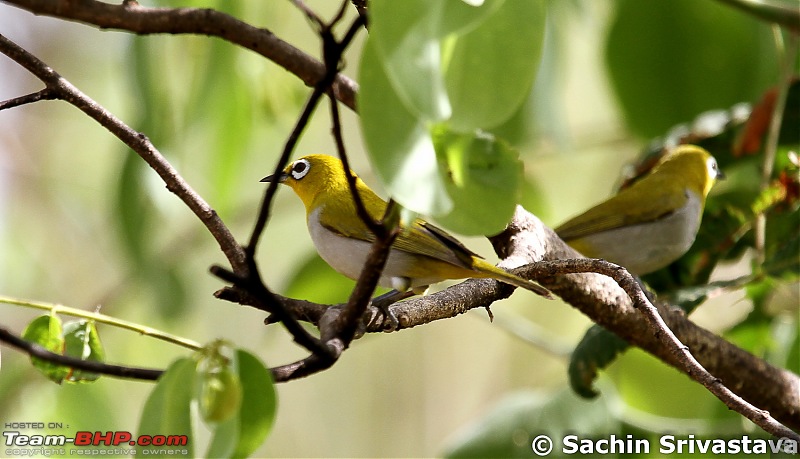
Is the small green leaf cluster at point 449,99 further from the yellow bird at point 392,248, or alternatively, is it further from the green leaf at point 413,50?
the yellow bird at point 392,248

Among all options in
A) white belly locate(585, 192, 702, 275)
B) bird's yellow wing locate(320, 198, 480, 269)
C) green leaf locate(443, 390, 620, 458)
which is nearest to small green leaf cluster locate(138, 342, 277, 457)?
bird's yellow wing locate(320, 198, 480, 269)

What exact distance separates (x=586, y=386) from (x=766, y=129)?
1035 millimetres

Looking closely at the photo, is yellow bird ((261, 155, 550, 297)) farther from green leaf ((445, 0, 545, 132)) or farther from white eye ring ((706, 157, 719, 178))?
white eye ring ((706, 157, 719, 178))

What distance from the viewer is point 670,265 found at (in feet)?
8.71

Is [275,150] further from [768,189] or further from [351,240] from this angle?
[768,189]

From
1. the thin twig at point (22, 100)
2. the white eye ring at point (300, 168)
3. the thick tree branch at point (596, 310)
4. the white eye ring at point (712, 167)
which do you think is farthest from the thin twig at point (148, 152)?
the white eye ring at point (712, 167)

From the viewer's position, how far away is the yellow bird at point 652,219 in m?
2.71

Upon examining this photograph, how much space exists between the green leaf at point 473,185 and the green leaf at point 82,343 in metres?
0.70

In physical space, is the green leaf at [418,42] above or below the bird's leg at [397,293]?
below

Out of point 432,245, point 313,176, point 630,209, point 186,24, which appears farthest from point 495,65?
point 630,209

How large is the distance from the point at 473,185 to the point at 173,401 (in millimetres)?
430

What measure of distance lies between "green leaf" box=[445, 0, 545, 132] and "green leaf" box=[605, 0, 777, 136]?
7.27ft

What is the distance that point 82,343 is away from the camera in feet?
3.86

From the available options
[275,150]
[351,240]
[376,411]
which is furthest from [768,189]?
[376,411]
